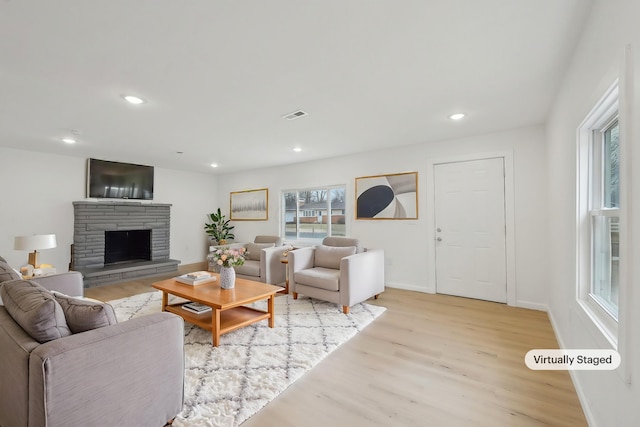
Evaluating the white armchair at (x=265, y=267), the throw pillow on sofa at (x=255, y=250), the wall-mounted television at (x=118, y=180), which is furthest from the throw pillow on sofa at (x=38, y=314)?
the wall-mounted television at (x=118, y=180)

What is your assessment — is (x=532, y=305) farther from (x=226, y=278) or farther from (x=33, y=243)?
(x=33, y=243)

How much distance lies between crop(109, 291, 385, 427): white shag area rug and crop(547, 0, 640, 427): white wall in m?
1.70

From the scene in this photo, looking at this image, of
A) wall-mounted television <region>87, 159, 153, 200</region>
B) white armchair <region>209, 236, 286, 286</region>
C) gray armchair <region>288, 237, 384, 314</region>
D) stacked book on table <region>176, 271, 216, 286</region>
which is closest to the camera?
stacked book on table <region>176, 271, 216, 286</region>

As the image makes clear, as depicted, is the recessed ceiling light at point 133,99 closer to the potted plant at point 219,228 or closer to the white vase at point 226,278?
the white vase at point 226,278

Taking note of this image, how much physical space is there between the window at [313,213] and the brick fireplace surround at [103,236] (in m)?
2.51

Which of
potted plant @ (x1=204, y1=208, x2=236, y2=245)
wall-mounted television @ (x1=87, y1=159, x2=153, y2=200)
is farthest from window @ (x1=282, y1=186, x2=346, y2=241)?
wall-mounted television @ (x1=87, y1=159, x2=153, y2=200)

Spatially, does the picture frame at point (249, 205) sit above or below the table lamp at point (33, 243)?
above

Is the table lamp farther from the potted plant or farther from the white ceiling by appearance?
the potted plant

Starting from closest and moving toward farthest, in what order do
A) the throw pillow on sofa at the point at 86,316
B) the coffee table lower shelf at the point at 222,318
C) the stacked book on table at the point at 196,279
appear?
the throw pillow on sofa at the point at 86,316, the coffee table lower shelf at the point at 222,318, the stacked book on table at the point at 196,279

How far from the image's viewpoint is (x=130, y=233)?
19.9 ft

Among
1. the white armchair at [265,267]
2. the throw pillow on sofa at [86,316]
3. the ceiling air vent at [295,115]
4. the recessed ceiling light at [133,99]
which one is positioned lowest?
the white armchair at [265,267]

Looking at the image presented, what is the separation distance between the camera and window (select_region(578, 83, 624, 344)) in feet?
5.19

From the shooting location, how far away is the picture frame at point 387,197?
4.42m

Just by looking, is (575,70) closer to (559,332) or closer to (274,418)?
(559,332)
